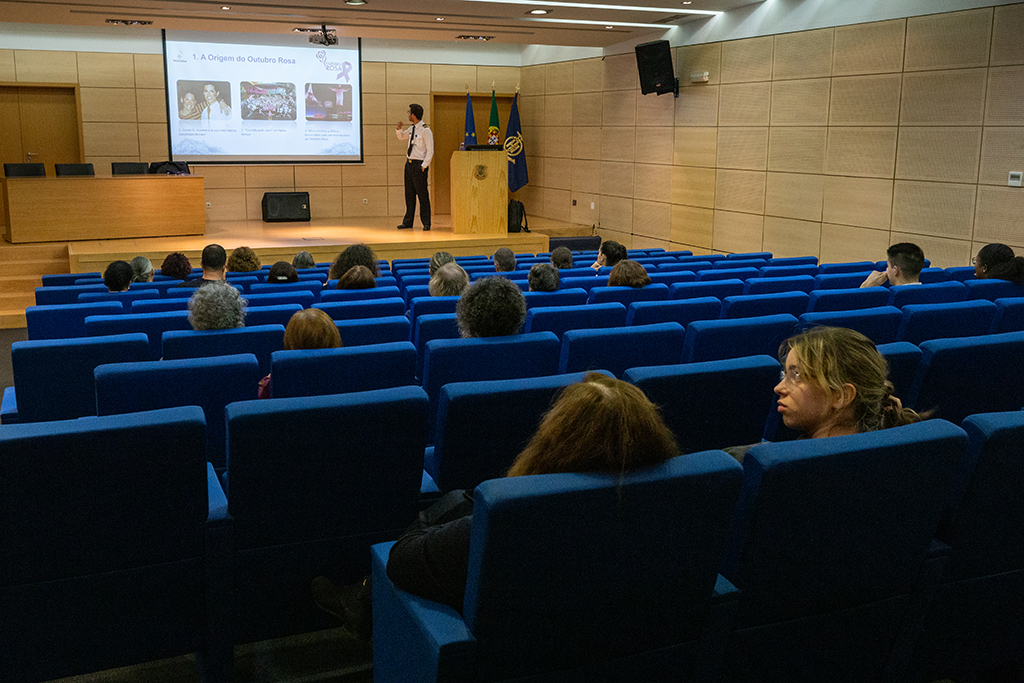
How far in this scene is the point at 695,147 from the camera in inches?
435

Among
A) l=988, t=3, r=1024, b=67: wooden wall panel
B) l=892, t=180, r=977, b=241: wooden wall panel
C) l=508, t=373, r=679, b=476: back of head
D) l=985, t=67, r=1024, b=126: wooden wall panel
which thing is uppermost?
l=988, t=3, r=1024, b=67: wooden wall panel

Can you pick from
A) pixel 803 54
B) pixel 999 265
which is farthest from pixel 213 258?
pixel 803 54

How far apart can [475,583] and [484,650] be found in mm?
149

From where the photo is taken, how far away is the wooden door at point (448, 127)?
48.4 feet

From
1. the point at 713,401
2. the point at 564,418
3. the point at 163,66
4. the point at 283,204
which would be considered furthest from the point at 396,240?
the point at 564,418

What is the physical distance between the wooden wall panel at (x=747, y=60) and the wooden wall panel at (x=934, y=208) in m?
2.39

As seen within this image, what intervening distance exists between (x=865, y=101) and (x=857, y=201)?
1.01 metres

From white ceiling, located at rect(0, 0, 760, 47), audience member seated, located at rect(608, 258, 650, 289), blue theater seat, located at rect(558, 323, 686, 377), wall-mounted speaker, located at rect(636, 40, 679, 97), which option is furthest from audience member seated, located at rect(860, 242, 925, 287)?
wall-mounted speaker, located at rect(636, 40, 679, 97)

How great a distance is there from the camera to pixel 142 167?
11422mm

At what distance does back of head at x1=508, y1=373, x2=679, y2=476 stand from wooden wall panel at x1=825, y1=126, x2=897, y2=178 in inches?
308

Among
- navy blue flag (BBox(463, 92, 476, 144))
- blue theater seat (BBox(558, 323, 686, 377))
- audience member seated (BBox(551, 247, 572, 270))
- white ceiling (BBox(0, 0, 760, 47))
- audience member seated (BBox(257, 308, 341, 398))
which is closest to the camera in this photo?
audience member seated (BBox(257, 308, 341, 398))

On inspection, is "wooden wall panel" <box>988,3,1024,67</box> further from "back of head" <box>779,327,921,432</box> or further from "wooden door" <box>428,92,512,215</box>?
"wooden door" <box>428,92,512,215</box>

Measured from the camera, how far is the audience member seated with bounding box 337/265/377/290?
5211 millimetres

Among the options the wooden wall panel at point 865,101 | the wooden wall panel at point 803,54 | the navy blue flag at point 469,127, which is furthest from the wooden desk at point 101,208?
the wooden wall panel at point 865,101
